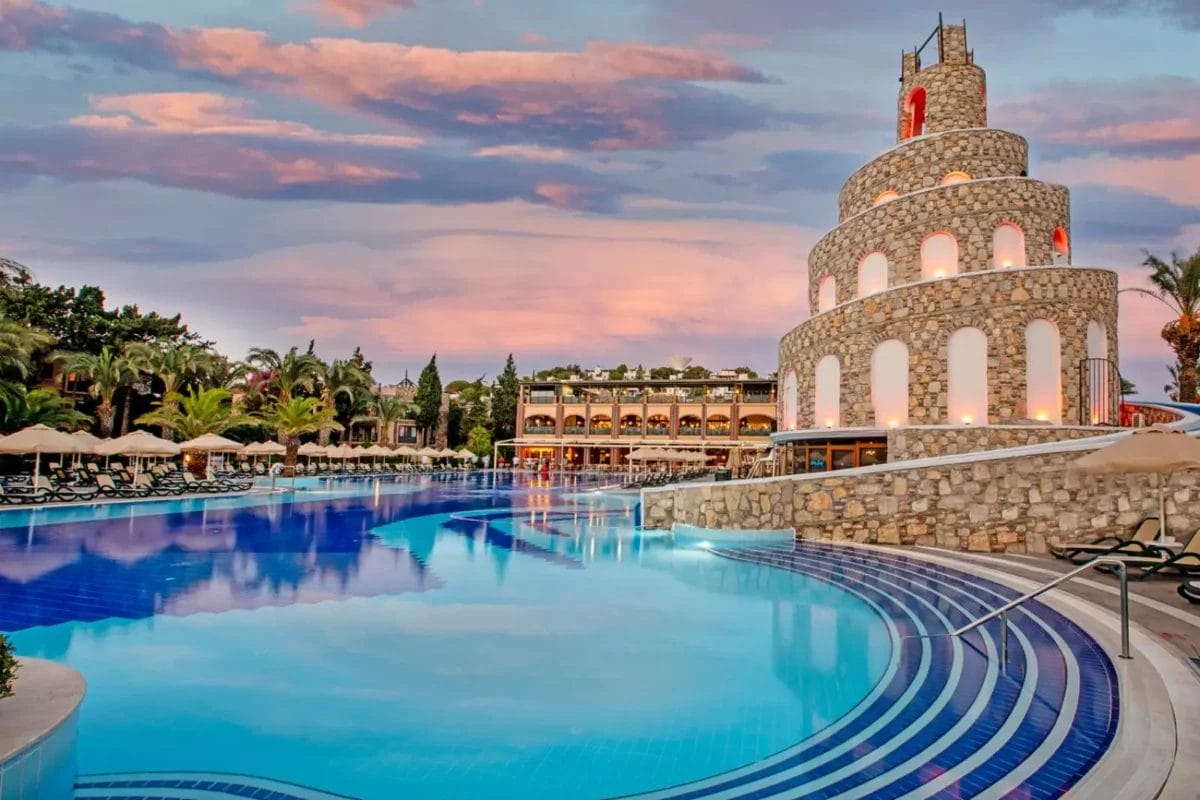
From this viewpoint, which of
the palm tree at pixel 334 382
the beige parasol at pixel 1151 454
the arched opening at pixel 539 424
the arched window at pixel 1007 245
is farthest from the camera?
the arched opening at pixel 539 424

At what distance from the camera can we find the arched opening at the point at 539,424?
6638 cm

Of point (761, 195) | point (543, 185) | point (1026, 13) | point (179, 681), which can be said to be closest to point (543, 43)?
point (543, 185)

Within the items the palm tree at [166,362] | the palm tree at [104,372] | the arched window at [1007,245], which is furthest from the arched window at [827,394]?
the palm tree at [104,372]

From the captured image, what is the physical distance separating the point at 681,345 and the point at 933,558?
261ft

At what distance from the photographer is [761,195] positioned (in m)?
33.4

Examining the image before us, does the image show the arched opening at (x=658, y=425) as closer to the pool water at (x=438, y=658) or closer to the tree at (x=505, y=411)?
the tree at (x=505, y=411)

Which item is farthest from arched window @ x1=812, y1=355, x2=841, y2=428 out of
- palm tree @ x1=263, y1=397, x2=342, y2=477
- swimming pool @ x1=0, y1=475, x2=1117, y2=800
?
palm tree @ x1=263, y1=397, x2=342, y2=477

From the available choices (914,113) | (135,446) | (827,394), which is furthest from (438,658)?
(914,113)

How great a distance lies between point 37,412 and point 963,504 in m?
37.4

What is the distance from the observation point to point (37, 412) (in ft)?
101

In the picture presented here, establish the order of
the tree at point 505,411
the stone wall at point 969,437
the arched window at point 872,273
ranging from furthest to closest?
the tree at point 505,411, the arched window at point 872,273, the stone wall at point 969,437

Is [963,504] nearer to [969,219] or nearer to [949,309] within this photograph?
[949,309]

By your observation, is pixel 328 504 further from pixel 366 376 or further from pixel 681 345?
pixel 681 345

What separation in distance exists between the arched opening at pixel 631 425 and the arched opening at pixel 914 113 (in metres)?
41.6
